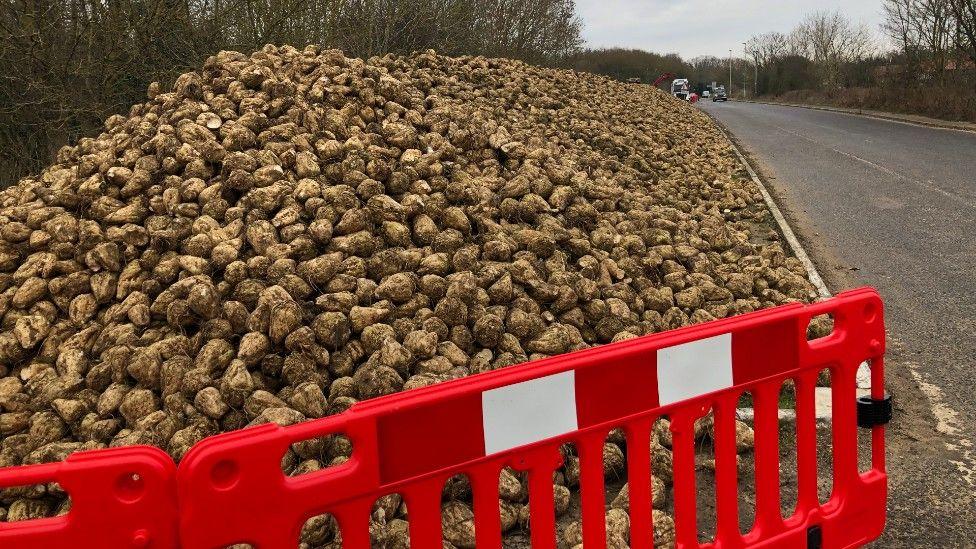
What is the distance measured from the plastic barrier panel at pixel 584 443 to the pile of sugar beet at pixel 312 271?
0.45 meters

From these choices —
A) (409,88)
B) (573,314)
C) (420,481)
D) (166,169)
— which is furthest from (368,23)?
(420,481)

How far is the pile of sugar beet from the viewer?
9.81 feet

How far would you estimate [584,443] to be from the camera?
6.23 ft

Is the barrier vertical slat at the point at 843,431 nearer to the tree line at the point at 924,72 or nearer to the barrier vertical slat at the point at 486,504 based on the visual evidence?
the barrier vertical slat at the point at 486,504

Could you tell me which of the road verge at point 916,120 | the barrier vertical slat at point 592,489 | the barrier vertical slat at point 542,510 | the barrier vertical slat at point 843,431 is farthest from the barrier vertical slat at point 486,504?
the road verge at point 916,120

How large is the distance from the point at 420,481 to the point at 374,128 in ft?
13.1

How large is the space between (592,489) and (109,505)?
1195 millimetres

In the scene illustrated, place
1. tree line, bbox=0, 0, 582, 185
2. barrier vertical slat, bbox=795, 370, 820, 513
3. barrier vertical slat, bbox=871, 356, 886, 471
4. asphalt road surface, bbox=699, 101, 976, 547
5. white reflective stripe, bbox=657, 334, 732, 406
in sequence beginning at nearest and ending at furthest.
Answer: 1. white reflective stripe, bbox=657, 334, 732, 406
2. barrier vertical slat, bbox=795, 370, 820, 513
3. barrier vertical slat, bbox=871, 356, 886, 471
4. asphalt road surface, bbox=699, 101, 976, 547
5. tree line, bbox=0, 0, 582, 185

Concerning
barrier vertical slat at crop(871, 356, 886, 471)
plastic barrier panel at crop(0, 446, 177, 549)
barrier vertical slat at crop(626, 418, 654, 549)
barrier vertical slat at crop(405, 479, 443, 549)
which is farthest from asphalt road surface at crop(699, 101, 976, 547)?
plastic barrier panel at crop(0, 446, 177, 549)

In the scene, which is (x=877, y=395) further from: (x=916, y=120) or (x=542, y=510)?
(x=916, y=120)

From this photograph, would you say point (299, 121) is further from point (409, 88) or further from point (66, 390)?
point (66, 390)

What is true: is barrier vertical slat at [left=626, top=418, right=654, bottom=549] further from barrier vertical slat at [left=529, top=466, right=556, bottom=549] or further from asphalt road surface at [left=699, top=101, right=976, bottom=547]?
asphalt road surface at [left=699, top=101, right=976, bottom=547]

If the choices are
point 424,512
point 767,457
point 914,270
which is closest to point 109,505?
point 424,512

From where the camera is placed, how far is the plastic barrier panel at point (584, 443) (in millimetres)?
1474
